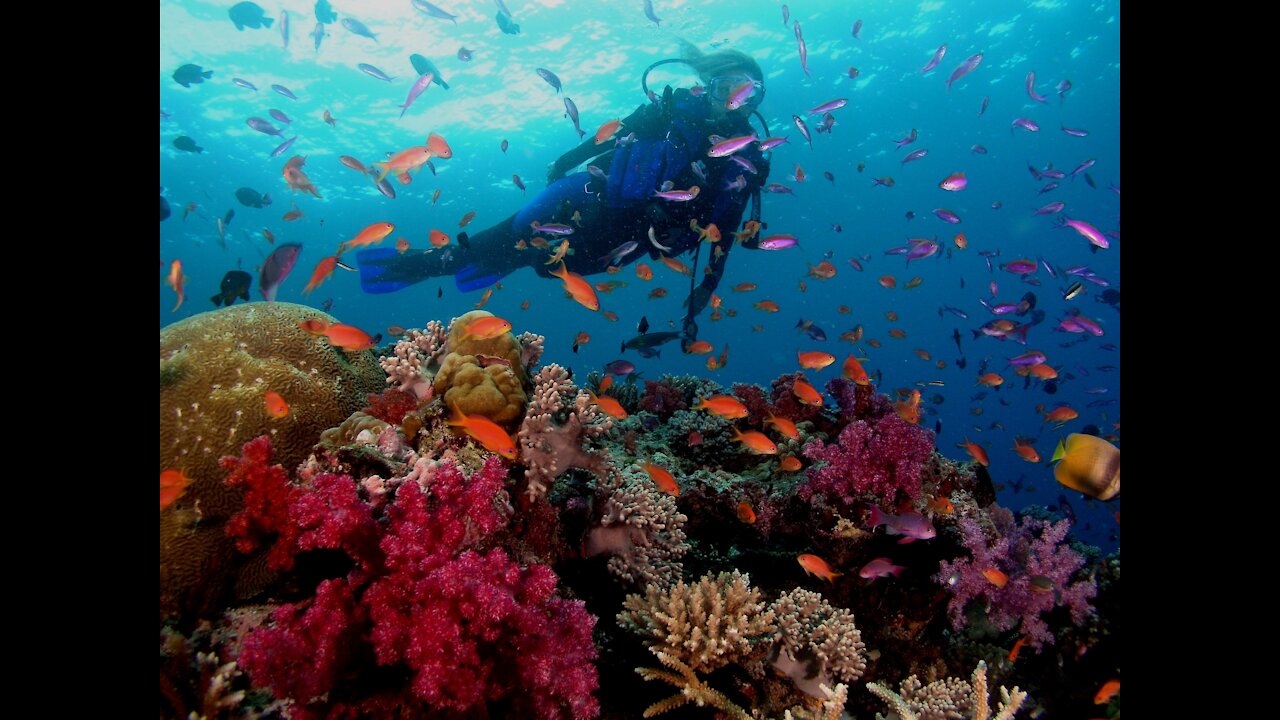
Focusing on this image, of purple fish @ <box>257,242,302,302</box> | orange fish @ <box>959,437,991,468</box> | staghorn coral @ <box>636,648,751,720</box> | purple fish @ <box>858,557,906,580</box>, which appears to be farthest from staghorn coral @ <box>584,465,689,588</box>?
orange fish @ <box>959,437,991,468</box>

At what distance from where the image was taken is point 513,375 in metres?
3.97

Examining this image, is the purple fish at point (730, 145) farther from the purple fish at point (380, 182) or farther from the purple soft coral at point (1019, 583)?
the purple soft coral at point (1019, 583)

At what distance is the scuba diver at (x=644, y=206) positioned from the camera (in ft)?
29.4

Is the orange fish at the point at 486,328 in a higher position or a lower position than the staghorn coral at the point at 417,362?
higher

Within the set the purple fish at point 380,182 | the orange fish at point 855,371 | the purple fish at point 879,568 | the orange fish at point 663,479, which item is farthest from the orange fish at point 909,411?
the purple fish at point 380,182

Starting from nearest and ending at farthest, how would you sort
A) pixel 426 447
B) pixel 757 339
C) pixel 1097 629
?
pixel 426 447
pixel 1097 629
pixel 757 339

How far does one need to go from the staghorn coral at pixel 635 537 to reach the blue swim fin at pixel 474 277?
732 cm

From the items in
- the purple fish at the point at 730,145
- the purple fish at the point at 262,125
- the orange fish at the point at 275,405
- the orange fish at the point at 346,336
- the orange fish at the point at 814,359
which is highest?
the purple fish at the point at 262,125

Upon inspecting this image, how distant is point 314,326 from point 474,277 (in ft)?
21.3
